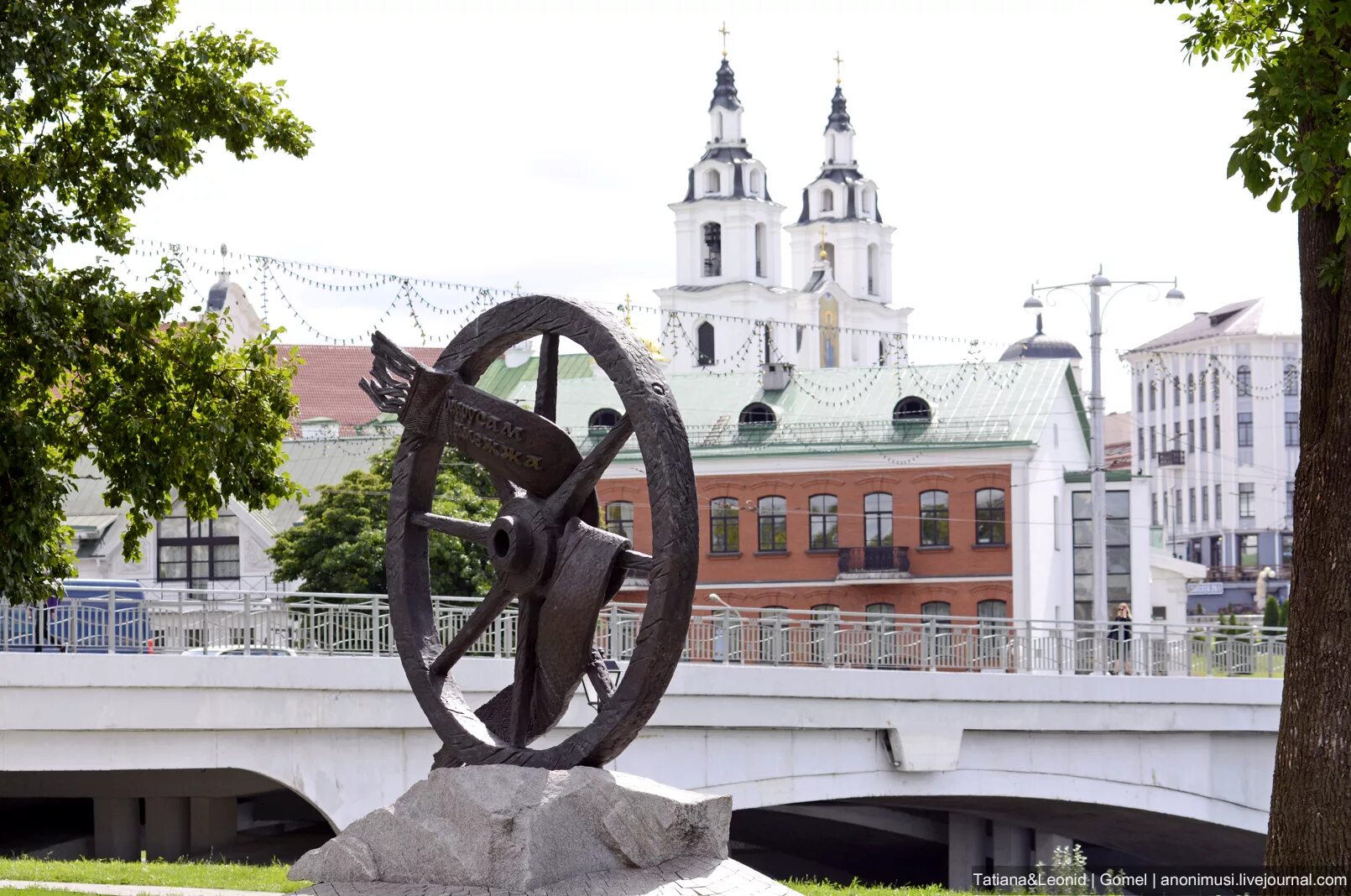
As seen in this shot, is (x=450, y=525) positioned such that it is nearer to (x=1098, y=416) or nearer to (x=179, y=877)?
(x=179, y=877)

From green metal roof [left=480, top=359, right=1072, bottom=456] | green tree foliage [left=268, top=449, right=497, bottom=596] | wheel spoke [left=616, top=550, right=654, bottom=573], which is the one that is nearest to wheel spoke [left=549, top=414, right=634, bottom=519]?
wheel spoke [left=616, top=550, right=654, bottom=573]

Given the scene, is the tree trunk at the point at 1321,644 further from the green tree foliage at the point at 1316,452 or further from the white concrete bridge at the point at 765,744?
the white concrete bridge at the point at 765,744

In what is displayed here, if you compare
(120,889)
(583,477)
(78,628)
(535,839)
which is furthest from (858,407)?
(535,839)

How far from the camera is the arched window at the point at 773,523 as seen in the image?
5553cm

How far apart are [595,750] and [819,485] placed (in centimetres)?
4537

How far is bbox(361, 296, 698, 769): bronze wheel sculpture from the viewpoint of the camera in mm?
10414

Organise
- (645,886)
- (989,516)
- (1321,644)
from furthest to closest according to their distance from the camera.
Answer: (989,516)
(1321,644)
(645,886)

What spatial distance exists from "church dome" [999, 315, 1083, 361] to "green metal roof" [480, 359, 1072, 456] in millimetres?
55675

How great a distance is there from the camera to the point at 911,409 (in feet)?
183

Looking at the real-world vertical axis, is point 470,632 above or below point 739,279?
below

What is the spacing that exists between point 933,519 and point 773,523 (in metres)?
4.75

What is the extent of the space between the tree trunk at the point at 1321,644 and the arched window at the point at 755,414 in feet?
148

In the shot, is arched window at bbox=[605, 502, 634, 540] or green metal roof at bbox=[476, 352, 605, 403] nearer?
arched window at bbox=[605, 502, 634, 540]

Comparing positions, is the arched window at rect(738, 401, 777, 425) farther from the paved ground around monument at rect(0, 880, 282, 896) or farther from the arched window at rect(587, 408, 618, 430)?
the paved ground around monument at rect(0, 880, 282, 896)
